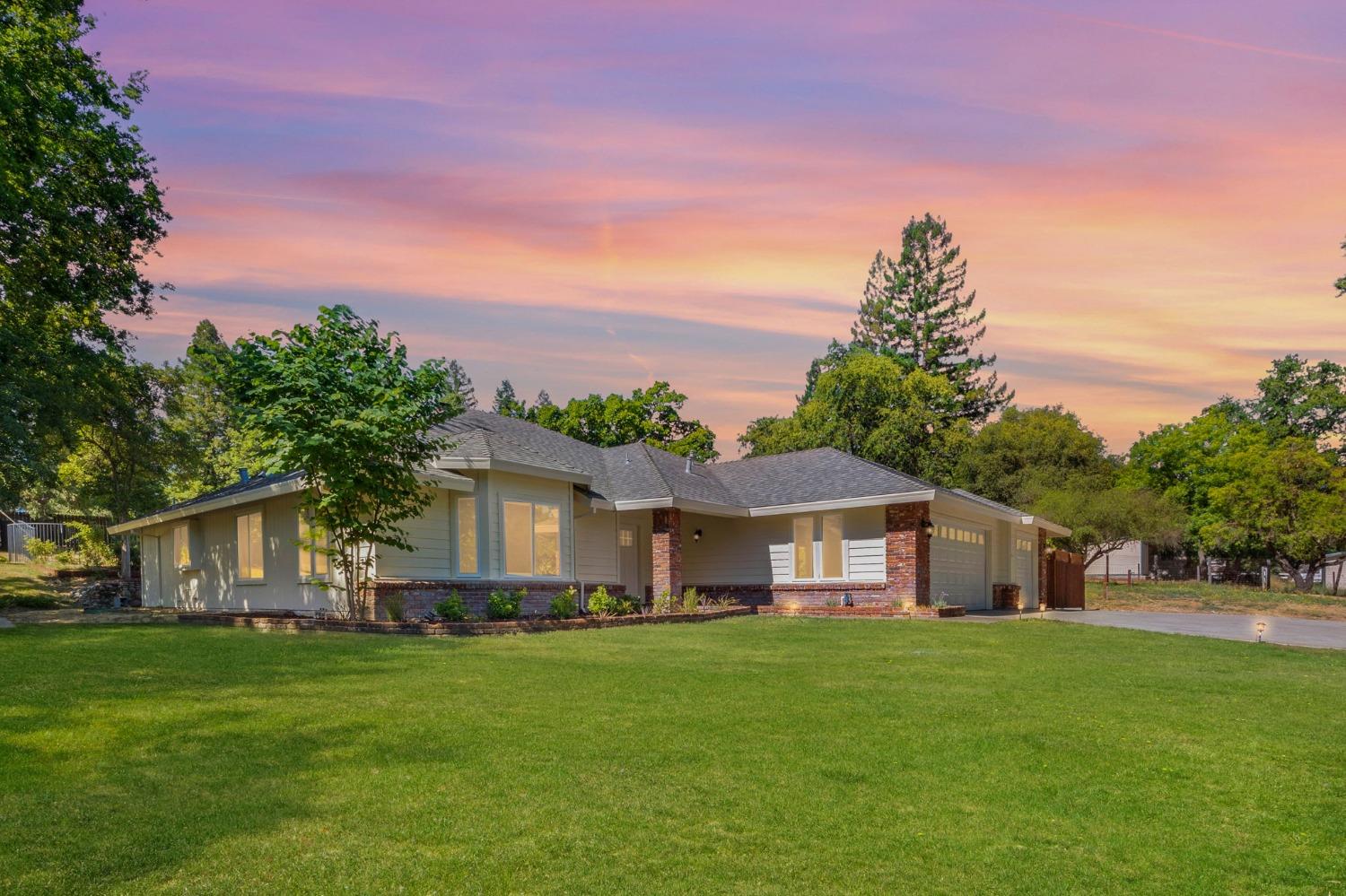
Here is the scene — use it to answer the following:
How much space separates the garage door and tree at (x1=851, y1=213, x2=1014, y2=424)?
3219 centimetres

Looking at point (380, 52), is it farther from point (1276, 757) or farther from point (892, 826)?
point (1276, 757)

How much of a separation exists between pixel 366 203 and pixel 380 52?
358cm

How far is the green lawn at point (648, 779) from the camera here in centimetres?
445

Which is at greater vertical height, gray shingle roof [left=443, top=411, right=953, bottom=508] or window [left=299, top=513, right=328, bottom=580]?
gray shingle roof [left=443, top=411, right=953, bottom=508]

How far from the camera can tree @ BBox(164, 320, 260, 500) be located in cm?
2944

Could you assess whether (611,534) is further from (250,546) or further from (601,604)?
(250,546)

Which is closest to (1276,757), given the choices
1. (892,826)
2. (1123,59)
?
(892,826)

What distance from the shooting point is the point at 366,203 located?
53.5 ft

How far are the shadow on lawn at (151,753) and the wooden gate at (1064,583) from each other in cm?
2493

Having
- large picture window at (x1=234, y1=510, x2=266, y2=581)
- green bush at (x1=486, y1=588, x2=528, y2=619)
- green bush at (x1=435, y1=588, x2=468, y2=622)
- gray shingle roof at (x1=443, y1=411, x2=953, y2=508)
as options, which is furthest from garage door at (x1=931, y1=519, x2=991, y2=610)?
large picture window at (x1=234, y1=510, x2=266, y2=581)

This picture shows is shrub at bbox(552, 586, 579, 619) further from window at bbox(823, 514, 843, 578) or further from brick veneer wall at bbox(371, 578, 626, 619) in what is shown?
window at bbox(823, 514, 843, 578)

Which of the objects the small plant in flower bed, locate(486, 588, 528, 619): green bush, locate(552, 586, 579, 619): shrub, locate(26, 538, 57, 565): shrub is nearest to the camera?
the small plant in flower bed

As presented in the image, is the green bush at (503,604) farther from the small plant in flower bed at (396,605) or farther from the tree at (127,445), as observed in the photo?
the tree at (127,445)

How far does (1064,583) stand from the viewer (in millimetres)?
30328
